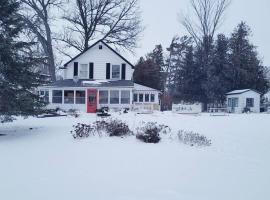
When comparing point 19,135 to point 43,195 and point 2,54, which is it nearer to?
point 2,54

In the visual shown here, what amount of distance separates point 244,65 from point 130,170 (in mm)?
35078

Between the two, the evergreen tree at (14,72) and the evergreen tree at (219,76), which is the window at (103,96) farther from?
the evergreen tree at (14,72)

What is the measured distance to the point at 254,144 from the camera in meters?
11.5

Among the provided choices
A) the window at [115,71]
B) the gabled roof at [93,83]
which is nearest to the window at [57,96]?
the gabled roof at [93,83]

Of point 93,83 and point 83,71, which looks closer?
point 93,83

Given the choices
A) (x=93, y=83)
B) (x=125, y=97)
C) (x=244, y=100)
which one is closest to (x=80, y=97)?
(x=93, y=83)

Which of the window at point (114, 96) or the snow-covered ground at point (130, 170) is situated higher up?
the window at point (114, 96)

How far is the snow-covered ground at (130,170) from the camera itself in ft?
19.7

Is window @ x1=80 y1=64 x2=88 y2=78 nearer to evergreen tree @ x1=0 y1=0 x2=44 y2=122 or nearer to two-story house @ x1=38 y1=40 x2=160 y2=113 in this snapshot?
two-story house @ x1=38 y1=40 x2=160 y2=113

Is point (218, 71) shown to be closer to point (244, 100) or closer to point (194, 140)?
point (244, 100)

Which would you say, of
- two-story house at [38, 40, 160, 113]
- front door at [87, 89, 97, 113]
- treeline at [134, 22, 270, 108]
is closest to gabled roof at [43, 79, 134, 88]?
two-story house at [38, 40, 160, 113]

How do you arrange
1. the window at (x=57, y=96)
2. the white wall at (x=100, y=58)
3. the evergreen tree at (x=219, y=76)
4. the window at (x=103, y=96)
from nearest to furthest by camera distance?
the window at (x=103, y=96) < the window at (x=57, y=96) < the white wall at (x=100, y=58) < the evergreen tree at (x=219, y=76)

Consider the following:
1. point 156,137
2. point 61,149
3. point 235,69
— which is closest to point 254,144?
point 156,137

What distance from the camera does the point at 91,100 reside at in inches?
1148
